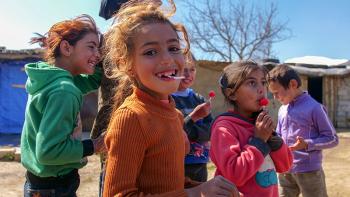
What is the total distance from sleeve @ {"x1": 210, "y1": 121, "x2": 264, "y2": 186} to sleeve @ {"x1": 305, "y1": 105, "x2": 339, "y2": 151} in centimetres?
122

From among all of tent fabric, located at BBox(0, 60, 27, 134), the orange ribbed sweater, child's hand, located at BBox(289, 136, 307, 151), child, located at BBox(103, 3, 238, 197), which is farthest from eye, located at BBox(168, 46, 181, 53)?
tent fabric, located at BBox(0, 60, 27, 134)

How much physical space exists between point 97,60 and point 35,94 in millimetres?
438

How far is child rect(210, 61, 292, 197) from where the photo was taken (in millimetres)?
1907

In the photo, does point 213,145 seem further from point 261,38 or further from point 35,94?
point 261,38

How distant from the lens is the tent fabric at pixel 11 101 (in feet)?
39.3

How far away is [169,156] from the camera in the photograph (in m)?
1.35

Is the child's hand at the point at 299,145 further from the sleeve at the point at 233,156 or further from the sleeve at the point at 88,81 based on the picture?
the sleeve at the point at 88,81

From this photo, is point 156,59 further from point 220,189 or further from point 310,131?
point 310,131

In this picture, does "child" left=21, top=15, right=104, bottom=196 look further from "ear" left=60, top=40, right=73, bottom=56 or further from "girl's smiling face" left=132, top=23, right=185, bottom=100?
"girl's smiling face" left=132, top=23, right=185, bottom=100

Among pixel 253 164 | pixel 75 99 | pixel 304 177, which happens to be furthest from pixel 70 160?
pixel 304 177

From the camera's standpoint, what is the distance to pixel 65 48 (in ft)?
7.07

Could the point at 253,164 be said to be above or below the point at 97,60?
below

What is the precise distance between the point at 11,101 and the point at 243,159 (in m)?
11.4

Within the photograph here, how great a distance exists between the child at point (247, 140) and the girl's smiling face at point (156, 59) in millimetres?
677
